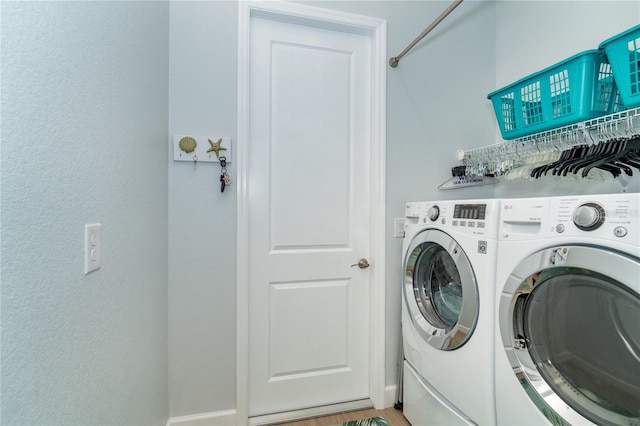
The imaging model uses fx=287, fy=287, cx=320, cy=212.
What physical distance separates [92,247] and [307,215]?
3.60ft

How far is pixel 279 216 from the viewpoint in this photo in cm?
169

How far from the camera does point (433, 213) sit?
4.62ft

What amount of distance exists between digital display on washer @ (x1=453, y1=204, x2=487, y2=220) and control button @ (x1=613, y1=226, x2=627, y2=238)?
0.41 m

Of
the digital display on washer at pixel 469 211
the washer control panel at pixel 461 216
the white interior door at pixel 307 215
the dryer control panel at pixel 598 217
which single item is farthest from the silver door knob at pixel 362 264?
the dryer control panel at pixel 598 217

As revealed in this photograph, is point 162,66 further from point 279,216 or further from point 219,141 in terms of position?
point 279,216

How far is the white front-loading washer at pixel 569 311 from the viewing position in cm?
77

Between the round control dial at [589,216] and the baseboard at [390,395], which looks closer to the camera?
the round control dial at [589,216]

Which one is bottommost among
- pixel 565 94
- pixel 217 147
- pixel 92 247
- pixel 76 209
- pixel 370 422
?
pixel 370 422

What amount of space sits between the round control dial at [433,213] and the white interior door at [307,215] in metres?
0.44

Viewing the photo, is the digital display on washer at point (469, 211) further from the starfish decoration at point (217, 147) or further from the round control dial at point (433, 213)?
the starfish decoration at point (217, 147)

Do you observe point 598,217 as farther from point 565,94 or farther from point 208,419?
point 208,419

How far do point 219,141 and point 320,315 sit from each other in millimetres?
1158

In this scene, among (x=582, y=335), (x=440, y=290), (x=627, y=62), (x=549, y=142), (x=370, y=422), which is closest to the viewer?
(x=582, y=335)

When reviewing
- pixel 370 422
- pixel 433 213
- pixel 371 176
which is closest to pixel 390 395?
pixel 370 422
